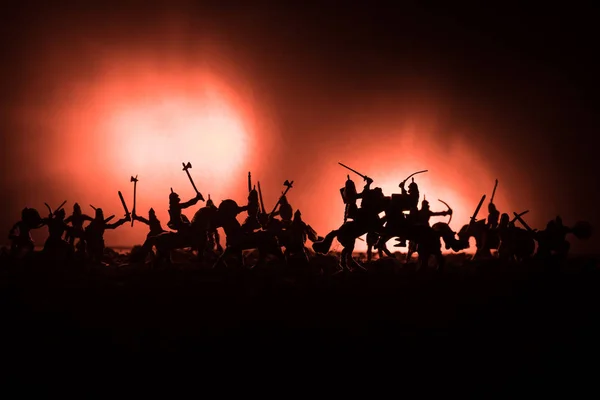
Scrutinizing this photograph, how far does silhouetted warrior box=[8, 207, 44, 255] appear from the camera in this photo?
15.0m

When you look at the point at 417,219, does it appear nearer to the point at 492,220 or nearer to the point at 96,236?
the point at 492,220

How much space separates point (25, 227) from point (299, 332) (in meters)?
9.46

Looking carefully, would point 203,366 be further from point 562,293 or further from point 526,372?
point 562,293

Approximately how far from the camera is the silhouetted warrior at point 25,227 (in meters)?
15.0

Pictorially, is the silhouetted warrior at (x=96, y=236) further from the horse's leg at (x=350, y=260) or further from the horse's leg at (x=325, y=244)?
the horse's leg at (x=350, y=260)

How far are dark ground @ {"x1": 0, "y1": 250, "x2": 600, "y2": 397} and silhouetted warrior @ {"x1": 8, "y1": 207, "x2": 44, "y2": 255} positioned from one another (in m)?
3.35

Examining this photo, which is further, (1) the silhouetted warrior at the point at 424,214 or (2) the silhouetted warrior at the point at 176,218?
(1) the silhouetted warrior at the point at 424,214

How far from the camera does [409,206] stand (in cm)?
1262

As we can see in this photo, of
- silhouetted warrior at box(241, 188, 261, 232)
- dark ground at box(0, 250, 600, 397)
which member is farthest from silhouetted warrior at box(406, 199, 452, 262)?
silhouetted warrior at box(241, 188, 261, 232)

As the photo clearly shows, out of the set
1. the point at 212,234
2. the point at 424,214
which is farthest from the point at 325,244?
the point at 212,234

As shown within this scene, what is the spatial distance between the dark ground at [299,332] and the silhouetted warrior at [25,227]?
3354 mm

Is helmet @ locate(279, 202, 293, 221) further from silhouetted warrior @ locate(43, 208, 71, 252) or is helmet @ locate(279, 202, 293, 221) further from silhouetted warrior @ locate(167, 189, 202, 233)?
silhouetted warrior @ locate(43, 208, 71, 252)

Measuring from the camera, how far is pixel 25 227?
1532 cm

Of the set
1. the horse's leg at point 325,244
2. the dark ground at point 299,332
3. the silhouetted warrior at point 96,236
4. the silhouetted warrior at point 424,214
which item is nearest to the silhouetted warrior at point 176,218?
the dark ground at point 299,332
